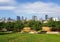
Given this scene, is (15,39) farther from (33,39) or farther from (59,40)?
(59,40)

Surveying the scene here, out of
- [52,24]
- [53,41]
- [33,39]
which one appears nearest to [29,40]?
[33,39]

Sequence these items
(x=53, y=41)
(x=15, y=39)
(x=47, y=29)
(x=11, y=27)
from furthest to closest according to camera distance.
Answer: (x=11, y=27) → (x=47, y=29) → (x=15, y=39) → (x=53, y=41)

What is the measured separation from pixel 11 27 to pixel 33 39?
31779mm

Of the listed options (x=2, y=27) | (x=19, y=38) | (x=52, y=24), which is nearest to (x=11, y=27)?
(x=2, y=27)

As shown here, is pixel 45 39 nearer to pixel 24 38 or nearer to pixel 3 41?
pixel 24 38

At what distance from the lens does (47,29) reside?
153ft

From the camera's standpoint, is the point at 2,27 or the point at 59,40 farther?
the point at 2,27

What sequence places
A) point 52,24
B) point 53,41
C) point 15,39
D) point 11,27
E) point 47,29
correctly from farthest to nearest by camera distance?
point 11,27 < point 52,24 < point 47,29 < point 15,39 < point 53,41


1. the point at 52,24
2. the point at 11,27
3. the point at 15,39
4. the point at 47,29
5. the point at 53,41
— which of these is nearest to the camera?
the point at 53,41

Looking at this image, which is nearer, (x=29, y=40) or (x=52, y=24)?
(x=29, y=40)

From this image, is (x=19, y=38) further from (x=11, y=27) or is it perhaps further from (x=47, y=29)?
(x=11, y=27)

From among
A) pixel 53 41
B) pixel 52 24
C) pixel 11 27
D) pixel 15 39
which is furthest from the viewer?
pixel 11 27

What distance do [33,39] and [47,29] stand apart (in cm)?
2155

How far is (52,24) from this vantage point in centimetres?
5228
